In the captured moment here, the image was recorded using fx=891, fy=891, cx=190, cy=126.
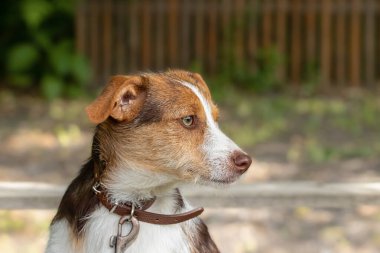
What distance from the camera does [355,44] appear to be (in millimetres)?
13961

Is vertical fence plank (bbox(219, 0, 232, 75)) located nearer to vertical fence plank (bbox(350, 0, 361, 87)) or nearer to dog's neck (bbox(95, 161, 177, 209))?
vertical fence plank (bbox(350, 0, 361, 87))

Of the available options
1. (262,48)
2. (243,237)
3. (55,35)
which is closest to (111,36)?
(55,35)

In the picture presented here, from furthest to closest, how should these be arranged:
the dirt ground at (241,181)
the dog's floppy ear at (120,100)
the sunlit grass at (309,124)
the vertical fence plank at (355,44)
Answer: the vertical fence plank at (355,44)
the sunlit grass at (309,124)
the dirt ground at (241,181)
the dog's floppy ear at (120,100)

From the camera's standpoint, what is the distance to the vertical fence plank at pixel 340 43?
45.9ft

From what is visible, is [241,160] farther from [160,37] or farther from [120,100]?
[160,37]

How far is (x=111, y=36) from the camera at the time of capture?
1416cm

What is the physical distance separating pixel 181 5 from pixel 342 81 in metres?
2.81

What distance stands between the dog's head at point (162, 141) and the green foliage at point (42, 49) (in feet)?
29.6

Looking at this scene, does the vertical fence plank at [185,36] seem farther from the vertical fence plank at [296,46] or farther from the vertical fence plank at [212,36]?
the vertical fence plank at [296,46]

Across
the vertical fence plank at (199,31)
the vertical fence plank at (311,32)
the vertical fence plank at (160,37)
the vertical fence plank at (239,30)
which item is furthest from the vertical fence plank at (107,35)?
the vertical fence plank at (311,32)

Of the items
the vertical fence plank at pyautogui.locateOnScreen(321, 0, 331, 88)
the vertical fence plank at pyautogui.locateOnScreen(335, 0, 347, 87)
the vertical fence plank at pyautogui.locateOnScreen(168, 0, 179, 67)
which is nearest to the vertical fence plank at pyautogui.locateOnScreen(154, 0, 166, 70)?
the vertical fence plank at pyautogui.locateOnScreen(168, 0, 179, 67)

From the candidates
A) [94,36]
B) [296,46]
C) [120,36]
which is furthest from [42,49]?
[296,46]

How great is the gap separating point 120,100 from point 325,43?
1053 centimetres

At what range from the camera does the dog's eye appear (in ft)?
13.1
